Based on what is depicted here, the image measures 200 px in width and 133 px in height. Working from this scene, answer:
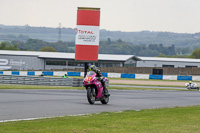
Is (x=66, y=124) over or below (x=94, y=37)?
below

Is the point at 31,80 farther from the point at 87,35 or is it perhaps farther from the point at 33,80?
the point at 87,35

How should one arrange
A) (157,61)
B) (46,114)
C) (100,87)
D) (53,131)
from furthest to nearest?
(157,61)
(100,87)
(46,114)
(53,131)

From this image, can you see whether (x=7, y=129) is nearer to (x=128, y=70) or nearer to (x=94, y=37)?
(x=94, y=37)

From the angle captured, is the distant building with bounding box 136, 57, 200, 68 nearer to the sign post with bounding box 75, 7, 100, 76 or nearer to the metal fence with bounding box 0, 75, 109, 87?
the metal fence with bounding box 0, 75, 109, 87

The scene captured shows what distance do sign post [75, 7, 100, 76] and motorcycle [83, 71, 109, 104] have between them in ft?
49.0

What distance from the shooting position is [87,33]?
32219 mm

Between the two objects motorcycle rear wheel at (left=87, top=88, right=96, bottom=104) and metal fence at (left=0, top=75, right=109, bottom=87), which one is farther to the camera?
metal fence at (left=0, top=75, right=109, bottom=87)

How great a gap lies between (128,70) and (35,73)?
14.8 meters

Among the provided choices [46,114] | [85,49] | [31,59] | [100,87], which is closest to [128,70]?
[31,59]

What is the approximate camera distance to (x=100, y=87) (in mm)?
17125

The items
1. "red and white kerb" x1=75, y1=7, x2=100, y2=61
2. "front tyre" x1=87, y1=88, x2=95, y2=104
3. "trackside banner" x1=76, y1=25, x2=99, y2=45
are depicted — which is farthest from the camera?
"trackside banner" x1=76, y1=25, x2=99, y2=45

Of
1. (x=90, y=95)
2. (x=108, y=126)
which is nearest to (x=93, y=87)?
(x=90, y=95)

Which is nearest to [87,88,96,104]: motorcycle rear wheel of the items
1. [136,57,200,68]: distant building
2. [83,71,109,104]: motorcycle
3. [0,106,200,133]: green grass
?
[83,71,109,104]: motorcycle

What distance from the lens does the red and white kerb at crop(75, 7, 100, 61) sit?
31516mm
